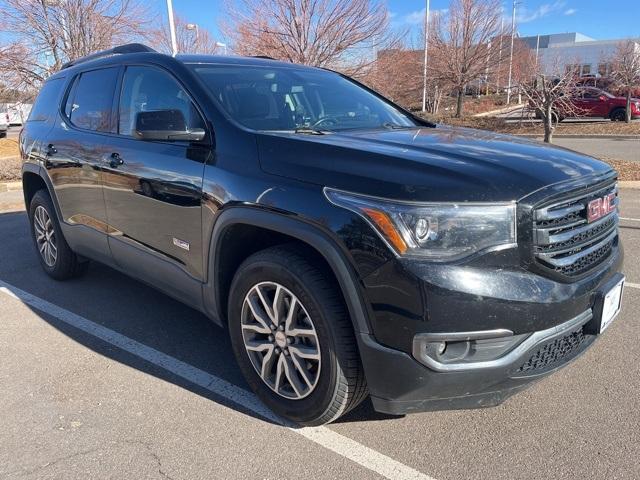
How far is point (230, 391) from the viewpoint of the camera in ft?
10.2

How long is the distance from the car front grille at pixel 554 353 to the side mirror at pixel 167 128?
6.48 ft

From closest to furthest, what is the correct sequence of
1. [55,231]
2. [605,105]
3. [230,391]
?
[230,391] < [55,231] < [605,105]

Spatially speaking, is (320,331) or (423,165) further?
(320,331)

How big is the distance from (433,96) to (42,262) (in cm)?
2656

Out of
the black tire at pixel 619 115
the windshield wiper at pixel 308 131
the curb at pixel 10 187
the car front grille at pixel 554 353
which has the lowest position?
the curb at pixel 10 187

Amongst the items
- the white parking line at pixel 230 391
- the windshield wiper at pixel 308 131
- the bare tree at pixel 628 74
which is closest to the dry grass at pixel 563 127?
the bare tree at pixel 628 74

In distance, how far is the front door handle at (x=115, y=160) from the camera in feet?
11.9

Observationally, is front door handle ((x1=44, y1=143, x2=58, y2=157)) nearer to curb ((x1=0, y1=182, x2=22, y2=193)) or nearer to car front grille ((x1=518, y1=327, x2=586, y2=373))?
car front grille ((x1=518, y1=327, x2=586, y2=373))

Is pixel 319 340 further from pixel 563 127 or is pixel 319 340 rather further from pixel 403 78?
pixel 563 127

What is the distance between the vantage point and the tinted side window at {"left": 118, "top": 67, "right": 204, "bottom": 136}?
3.22 meters

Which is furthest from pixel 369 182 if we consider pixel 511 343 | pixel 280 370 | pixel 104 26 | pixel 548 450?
pixel 104 26

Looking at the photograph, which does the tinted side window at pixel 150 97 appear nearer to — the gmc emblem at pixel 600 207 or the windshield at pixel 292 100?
the windshield at pixel 292 100

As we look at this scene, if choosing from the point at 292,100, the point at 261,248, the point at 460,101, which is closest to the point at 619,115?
the point at 460,101

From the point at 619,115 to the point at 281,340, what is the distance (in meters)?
25.1
